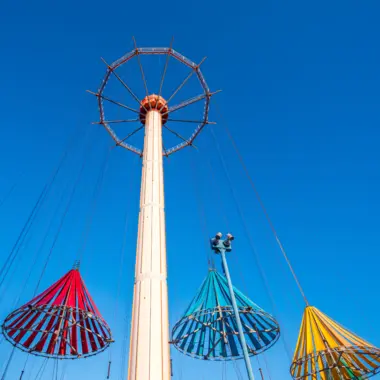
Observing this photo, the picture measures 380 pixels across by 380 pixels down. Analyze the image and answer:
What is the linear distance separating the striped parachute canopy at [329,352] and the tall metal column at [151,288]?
25.9ft

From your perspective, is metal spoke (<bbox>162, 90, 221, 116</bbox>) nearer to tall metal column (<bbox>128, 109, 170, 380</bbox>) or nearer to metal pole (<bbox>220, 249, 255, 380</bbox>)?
tall metal column (<bbox>128, 109, 170, 380</bbox>)

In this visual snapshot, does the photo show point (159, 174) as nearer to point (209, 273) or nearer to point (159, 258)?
point (159, 258)

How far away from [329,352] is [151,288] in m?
8.61

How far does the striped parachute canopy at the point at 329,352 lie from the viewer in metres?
15.2

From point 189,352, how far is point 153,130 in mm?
11303

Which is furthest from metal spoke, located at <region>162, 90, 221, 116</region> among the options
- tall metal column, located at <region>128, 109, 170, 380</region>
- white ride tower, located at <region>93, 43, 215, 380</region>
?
tall metal column, located at <region>128, 109, 170, 380</region>

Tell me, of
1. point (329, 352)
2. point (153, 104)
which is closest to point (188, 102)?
point (153, 104)

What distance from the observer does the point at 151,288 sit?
11938 mm

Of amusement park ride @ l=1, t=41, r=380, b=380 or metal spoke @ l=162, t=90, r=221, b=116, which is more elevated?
metal spoke @ l=162, t=90, r=221, b=116

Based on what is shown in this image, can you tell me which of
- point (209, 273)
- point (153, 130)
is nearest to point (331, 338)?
point (209, 273)

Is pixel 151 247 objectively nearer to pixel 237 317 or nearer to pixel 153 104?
pixel 237 317

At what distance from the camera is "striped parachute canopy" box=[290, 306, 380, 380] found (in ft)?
49.9

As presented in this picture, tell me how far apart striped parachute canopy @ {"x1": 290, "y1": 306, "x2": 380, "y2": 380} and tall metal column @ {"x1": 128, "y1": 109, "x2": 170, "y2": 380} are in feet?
25.9

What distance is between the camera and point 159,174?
16.1 meters
